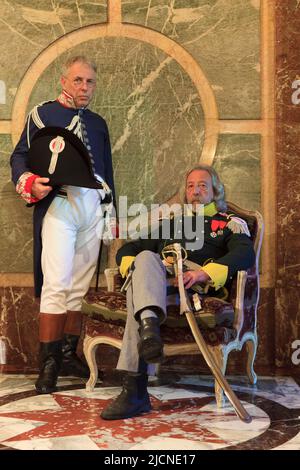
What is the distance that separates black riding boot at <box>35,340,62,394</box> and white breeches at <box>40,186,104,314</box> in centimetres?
17

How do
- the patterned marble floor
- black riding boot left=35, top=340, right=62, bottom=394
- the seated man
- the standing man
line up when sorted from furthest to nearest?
the standing man, black riding boot left=35, top=340, right=62, bottom=394, the seated man, the patterned marble floor

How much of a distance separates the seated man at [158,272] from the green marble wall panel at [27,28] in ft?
4.00

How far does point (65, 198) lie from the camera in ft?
10.9

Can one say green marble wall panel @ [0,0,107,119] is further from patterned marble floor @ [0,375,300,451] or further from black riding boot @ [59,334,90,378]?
patterned marble floor @ [0,375,300,451]

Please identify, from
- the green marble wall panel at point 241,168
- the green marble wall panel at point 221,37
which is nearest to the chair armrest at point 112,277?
the green marble wall panel at point 241,168

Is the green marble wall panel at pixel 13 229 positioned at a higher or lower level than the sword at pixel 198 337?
higher

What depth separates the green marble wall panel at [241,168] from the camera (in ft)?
12.1

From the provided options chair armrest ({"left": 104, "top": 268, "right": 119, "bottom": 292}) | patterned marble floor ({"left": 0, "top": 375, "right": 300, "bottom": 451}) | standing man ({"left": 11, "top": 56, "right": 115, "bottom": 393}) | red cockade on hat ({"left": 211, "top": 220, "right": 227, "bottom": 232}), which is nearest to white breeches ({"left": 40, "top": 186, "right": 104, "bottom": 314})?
standing man ({"left": 11, "top": 56, "right": 115, "bottom": 393})

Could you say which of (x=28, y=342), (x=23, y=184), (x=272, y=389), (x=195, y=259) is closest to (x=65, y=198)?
(x=23, y=184)

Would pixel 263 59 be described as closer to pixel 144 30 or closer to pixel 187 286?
pixel 144 30

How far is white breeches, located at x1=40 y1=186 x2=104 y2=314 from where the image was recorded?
3256 mm

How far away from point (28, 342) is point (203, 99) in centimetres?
167

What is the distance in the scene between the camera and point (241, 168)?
3713mm

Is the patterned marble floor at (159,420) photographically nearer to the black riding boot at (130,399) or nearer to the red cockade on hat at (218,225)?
the black riding boot at (130,399)
